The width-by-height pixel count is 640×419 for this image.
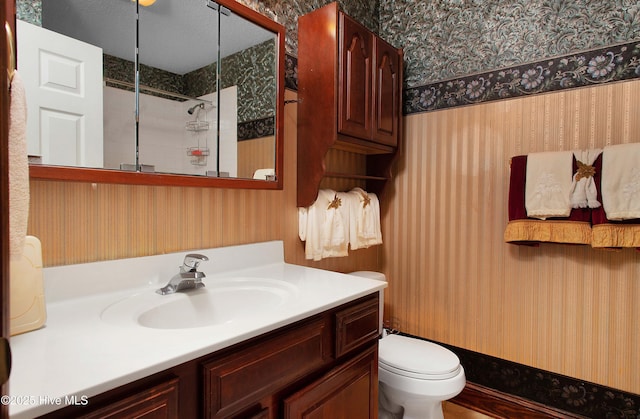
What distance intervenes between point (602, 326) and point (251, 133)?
6.49 ft

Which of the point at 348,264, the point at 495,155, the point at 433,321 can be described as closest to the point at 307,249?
the point at 348,264

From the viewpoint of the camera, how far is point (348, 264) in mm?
2240

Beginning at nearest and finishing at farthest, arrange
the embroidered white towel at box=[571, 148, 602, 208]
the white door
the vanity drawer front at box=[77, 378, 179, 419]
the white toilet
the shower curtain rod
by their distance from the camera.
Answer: the vanity drawer front at box=[77, 378, 179, 419] < the white door < the shower curtain rod < the white toilet < the embroidered white towel at box=[571, 148, 602, 208]

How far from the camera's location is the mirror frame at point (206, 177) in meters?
0.97

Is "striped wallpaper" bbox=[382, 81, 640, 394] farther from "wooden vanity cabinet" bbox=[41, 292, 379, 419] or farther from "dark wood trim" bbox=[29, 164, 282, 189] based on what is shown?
"dark wood trim" bbox=[29, 164, 282, 189]

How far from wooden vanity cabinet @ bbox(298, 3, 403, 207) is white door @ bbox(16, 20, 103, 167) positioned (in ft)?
3.12

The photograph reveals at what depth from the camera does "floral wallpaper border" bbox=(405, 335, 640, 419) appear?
1711 mm

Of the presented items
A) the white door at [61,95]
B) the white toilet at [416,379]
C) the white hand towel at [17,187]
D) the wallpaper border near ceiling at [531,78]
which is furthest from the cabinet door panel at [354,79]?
the white hand towel at [17,187]

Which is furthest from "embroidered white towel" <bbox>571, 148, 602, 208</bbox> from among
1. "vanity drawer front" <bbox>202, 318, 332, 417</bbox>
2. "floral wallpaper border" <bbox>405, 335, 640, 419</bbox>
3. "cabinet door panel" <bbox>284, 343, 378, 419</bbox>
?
"vanity drawer front" <bbox>202, 318, 332, 417</bbox>

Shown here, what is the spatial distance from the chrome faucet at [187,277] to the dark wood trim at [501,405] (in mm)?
1744

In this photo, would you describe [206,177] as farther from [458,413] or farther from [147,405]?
[458,413]

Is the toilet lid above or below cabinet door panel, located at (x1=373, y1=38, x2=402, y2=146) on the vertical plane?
below

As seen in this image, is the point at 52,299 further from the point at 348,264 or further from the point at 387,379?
the point at 348,264

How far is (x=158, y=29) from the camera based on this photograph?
121 cm
